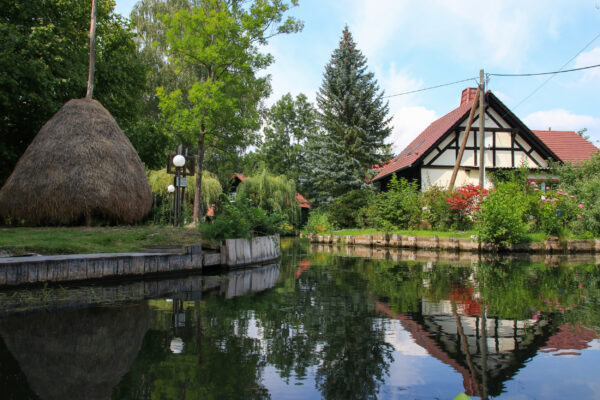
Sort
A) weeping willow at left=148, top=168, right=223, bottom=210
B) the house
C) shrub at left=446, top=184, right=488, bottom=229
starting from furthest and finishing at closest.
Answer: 1. the house
2. weeping willow at left=148, top=168, right=223, bottom=210
3. shrub at left=446, top=184, right=488, bottom=229

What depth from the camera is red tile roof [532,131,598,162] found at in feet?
83.0

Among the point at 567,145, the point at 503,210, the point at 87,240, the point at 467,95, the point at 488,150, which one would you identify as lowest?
the point at 87,240

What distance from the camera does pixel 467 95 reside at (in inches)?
1033

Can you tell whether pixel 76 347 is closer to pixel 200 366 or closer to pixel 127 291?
pixel 200 366

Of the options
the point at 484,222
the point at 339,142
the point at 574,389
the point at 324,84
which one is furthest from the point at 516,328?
the point at 324,84

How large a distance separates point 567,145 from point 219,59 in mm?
21776

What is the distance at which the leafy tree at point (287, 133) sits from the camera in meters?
42.0

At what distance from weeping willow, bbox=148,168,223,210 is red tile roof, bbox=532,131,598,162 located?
20038 mm

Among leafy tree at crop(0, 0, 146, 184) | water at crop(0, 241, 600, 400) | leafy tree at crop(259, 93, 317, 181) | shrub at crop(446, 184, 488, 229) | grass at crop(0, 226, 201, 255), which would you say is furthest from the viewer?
leafy tree at crop(259, 93, 317, 181)

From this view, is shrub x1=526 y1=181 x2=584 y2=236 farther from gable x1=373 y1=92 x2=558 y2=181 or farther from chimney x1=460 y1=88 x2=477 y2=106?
chimney x1=460 y1=88 x2=477 y2=106

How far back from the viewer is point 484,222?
13.7 meters

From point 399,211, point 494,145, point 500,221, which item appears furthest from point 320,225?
point 500,221

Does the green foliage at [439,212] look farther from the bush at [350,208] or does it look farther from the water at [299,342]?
the water at [299,342]

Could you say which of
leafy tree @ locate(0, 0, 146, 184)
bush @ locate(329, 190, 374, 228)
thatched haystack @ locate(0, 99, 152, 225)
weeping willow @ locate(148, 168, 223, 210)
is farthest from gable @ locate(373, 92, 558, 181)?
thatched haystack @ locate(0, 99, 152, 225)
